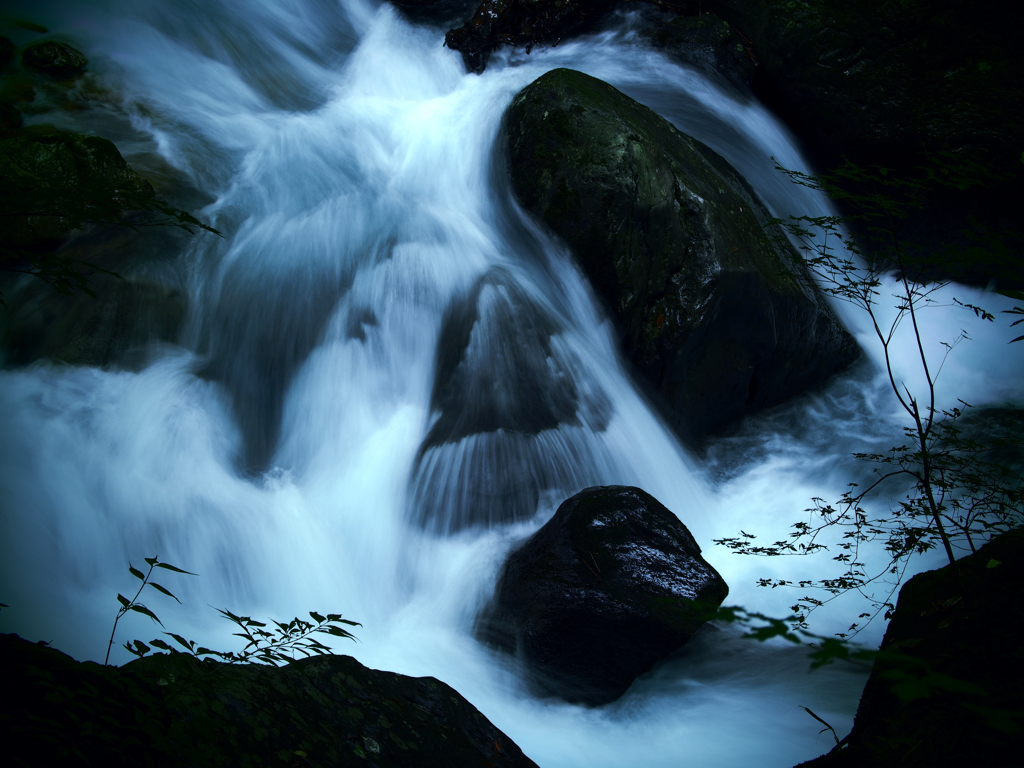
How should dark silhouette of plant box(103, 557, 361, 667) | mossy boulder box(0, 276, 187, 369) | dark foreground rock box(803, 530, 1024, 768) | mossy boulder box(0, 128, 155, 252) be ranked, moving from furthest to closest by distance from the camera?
mossy boulder box(0, 128, 155, 252) → mossy boulder box(0, 276, 187, 369) → dark foreground rock box(803, 530, 1024, 768) → dark silhouette of plant box(103, 557, 361, 667)

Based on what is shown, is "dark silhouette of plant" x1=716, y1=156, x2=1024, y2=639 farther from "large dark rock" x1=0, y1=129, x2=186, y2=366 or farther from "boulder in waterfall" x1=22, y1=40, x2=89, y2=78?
"boulder in waterfall" x1=22, y1=40, x2=89, y2=78

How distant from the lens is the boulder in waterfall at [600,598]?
3.51 metres

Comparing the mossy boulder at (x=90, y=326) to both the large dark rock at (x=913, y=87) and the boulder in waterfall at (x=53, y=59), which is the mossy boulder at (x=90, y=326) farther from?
the large dark rock at (x=913, y=87)

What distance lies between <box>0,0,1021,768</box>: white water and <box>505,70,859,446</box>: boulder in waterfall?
12.1 inches

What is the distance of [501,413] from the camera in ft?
15.2

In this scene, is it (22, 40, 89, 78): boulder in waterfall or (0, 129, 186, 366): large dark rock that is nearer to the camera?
(0, 129, 186, 366): large dark rock

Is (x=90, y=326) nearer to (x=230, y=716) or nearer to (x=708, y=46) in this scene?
(x=230, y=716)

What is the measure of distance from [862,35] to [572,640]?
23.2ft

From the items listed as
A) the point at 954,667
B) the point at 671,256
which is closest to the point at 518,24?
the point at 671,256

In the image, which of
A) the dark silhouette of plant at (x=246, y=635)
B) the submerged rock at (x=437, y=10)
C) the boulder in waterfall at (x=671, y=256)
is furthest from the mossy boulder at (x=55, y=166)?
the submerged rock at (x=437, y=10)

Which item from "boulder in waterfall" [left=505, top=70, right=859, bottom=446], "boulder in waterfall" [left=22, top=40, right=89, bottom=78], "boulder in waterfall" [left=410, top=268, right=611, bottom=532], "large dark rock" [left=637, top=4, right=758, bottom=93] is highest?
"large dark rock" [left=637, top=4, right=758, bottom=93]

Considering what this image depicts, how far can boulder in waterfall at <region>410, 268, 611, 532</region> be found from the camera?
4379 mm

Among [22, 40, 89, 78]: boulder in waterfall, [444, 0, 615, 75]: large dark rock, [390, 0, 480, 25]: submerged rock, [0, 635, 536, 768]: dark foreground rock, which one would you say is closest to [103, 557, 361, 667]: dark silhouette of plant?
[0, 635, 536, 768]: dark foreground rock

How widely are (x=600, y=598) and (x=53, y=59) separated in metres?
7.07
